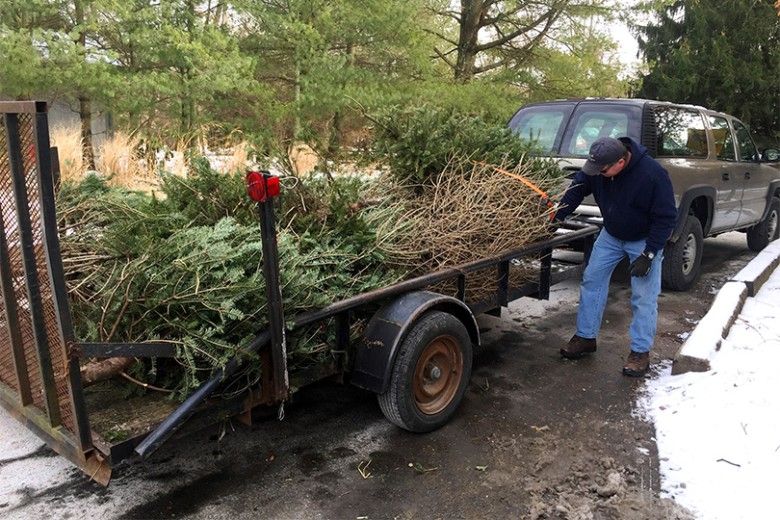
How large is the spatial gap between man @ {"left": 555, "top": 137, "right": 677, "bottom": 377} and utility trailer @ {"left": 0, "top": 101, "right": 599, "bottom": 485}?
1.16 m

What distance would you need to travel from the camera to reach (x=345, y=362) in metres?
3.47

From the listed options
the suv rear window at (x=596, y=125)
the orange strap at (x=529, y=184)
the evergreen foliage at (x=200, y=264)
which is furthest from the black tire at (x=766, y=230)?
the evergreen foliage at (x=200, y=264)

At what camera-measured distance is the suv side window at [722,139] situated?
7.30 meters

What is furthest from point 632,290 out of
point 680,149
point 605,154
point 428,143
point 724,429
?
point 680,149

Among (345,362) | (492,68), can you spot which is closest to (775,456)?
(345,362)

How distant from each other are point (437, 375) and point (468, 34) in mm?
14462

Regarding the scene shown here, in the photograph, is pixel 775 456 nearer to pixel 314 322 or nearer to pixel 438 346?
pixel 438 346

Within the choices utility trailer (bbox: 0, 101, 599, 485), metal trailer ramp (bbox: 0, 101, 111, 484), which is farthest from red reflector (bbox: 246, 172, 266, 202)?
metal trailer ramp (bbox: 0, 101, 111, 484)

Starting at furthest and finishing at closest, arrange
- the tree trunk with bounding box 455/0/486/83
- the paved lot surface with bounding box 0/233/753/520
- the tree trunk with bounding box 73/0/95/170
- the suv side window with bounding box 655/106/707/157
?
the tree trunk with bounding box 455/0/486/83
the tree trunk with bounding box 73/0/95/170
the suv side window with bounding box 655/106/707/157
the paved lot surface with bounding box 0/233/753/520

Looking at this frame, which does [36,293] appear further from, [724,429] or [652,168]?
[652,168]

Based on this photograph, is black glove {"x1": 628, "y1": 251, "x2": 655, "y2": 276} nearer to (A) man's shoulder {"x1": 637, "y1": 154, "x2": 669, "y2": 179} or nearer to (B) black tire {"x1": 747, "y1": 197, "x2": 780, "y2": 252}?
(A) man's shoulder {"x1": 637, "y1": 154, "x2": 669, "y2": 179}

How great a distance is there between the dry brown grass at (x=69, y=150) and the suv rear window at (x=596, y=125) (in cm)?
610

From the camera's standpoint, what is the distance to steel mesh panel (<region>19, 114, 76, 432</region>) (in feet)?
7.59

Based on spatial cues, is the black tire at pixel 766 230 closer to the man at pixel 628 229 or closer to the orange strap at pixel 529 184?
the man at pixel 628 229
